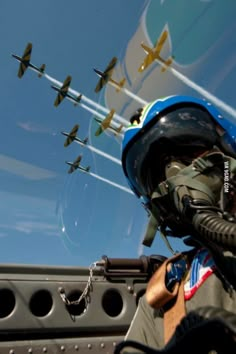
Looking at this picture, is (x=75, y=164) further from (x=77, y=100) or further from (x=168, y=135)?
(x=168, y=135)

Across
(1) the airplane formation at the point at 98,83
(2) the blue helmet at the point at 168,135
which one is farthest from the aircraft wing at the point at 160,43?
(2) the blue helmet at the point at 168,135

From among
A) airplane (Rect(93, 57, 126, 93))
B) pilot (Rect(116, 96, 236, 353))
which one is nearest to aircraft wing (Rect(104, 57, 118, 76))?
airplane (Rect(93, 57, 126, 93))

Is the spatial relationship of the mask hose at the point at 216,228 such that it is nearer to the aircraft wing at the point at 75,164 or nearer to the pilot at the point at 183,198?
the pilot at the point at 183,198

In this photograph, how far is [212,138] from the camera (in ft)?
8.04

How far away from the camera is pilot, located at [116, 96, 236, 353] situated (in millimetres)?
1918

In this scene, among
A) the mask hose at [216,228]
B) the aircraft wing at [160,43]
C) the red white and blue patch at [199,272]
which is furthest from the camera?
the aircraft wing at [160,43]

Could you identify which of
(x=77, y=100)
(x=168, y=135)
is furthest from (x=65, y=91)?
(x=168, y=135)

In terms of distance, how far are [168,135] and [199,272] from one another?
36.5 inches

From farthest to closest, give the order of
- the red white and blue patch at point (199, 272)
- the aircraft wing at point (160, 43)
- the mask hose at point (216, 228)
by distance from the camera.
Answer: the aircraft wing at point (160, 43) < the red white and blue patch at point (199, 272) < the mask hose at point (216, 228)

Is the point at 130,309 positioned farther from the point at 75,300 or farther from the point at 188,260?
the point at 188,260

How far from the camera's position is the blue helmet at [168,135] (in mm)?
2439

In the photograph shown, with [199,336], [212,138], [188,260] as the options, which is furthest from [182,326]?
[212,138]

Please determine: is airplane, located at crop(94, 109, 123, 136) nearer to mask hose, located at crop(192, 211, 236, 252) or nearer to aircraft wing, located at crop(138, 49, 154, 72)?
aircraft wing, located at crop(138, 49, 154, 72)

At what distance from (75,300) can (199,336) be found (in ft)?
5.94
